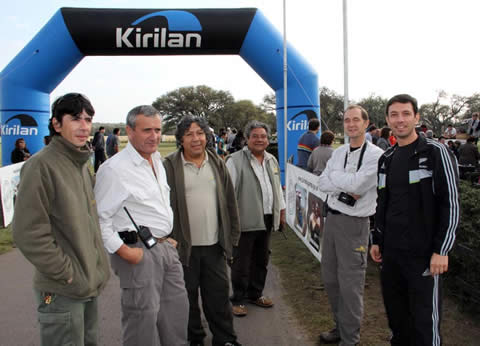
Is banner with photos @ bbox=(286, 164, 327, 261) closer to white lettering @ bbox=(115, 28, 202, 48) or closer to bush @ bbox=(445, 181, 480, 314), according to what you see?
bush @ bbox=(445, 181, 480, 314)

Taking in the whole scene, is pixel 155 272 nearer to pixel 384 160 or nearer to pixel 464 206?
pixel 384 160

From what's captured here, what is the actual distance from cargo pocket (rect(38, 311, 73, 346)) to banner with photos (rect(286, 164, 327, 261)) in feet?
9.47

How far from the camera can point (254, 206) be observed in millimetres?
3863

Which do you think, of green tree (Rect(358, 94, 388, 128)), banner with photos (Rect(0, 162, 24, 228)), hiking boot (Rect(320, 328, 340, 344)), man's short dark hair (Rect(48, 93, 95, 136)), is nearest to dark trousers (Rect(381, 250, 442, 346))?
hiking boot (Rect(320, 328, 340, 344))

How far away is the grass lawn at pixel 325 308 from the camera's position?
3.27m

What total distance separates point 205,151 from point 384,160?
1.39 m

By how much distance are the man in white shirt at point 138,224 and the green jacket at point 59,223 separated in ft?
0.52

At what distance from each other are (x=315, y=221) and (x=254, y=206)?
1335 mm

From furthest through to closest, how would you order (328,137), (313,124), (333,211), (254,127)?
(313,124)
(328,137)
(254,127)
(333,211)

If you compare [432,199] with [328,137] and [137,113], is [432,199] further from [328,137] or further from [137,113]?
[328,137]

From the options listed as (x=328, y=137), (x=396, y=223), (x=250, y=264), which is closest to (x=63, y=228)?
(x=396, y=223)

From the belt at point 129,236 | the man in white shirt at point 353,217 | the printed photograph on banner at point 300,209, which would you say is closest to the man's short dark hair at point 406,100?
the man in white shirt at point 353,217

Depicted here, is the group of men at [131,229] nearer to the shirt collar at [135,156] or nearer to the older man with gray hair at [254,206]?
the shirt collar at [135,156]

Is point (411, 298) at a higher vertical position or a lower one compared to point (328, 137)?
lower
